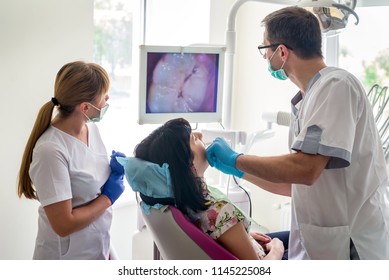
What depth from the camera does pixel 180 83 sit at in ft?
6.28

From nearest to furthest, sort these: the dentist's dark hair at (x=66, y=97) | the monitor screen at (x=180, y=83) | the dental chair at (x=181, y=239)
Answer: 1. the dental chair at (x=181, y=239)
2. the dentist's dark hair at (x=66, y=97)
3. the monitor screen at (x=180, y=83)

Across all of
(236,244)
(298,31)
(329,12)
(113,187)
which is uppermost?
(329,12)

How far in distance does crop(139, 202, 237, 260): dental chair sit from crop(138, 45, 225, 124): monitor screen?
0.56m

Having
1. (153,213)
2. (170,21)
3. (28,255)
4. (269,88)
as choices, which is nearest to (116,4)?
(170,21)

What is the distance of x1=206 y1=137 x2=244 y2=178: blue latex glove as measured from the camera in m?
1.56

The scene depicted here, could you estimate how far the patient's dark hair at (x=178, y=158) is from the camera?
58.2 inches

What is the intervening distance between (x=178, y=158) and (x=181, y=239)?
0.26 metres

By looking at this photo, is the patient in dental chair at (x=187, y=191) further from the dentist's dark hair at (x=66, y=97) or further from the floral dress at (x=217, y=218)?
the dentist's dark hair at (x=66, y=97)

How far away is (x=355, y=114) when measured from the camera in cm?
142

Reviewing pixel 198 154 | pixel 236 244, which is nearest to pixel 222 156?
pixel 198 154

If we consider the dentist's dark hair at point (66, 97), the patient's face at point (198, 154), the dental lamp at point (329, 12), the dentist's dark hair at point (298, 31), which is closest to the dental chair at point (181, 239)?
the patient's face at point (198, 154)

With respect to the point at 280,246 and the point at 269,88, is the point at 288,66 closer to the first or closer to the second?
the point at 280,246

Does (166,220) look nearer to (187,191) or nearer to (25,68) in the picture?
(187,191)
